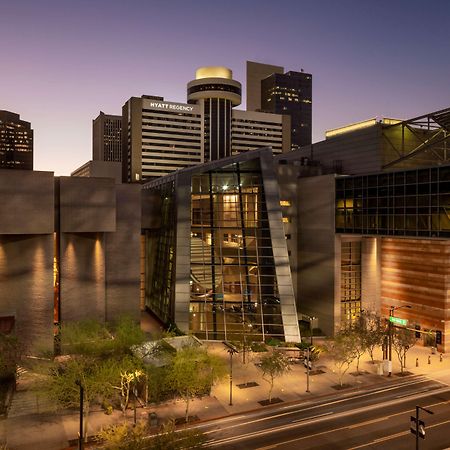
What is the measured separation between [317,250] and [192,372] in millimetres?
35098

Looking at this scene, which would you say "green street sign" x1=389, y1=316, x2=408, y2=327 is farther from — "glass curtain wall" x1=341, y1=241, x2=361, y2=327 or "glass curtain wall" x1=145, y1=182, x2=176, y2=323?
"glass curtain wall" x1=145, y1=182, x2=176, y2=323

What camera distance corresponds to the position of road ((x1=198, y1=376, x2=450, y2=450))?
3186 cm

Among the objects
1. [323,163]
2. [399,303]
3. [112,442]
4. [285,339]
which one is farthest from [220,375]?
[323,163]

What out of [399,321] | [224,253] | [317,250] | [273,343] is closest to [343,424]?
[273,343]

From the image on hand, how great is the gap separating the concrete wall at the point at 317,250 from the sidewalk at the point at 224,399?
11.9 metres

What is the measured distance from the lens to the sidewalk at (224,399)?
33.0 meters

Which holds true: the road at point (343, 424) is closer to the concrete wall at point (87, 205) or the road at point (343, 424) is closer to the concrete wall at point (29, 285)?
the concrete wall at point (29, 285)

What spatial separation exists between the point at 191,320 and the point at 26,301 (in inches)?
751

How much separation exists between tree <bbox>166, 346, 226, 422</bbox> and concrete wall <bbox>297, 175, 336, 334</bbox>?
2829cm

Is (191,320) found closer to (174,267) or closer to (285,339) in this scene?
(174,267)

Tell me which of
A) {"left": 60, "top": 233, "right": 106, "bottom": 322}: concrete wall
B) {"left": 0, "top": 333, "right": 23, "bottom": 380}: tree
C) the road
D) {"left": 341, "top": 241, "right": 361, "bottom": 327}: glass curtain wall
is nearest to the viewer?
the road

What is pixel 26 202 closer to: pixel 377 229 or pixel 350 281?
pixel 377 229

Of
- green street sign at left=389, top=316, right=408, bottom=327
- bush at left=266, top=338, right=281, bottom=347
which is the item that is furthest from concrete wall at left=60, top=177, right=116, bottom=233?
green street sign at left=389, top=316, right=408, bottom=327

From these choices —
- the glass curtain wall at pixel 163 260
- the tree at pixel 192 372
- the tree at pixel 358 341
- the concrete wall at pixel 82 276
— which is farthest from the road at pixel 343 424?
the glass curtain wall at pixel 163 260
